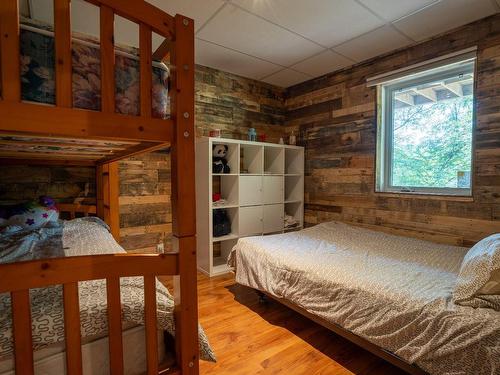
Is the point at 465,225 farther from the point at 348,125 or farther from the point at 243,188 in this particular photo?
the point at 243,188

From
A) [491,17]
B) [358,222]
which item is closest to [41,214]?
[358,222]

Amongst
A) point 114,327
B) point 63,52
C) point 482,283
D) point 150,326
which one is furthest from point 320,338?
point 63,52

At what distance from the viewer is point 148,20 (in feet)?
3.01

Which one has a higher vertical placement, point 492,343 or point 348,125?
point 348,125

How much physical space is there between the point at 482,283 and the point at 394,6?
198 centimetres

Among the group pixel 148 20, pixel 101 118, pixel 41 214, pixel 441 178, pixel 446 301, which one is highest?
pixel 148 20

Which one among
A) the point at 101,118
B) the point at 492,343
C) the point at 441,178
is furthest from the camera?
the point at 441,178

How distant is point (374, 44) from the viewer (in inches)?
103

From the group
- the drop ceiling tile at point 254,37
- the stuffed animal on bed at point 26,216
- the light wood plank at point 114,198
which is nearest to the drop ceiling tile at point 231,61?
the drop ceiling tile at point 254,37

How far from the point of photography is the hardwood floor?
1578 mm

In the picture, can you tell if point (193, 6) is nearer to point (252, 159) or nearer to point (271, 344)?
point (252, 159)

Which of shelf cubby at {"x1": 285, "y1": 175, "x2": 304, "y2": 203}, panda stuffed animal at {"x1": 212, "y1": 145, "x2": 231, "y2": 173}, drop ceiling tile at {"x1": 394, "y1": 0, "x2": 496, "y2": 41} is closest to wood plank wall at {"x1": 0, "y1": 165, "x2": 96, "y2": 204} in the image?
panda stuffed animal at {"x1": 212, "y1": 145, "x2": 231, "y2": 173}

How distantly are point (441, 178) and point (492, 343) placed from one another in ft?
5.94

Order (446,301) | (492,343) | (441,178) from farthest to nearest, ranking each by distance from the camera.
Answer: (441,178)
(446,301)
(492,343)
